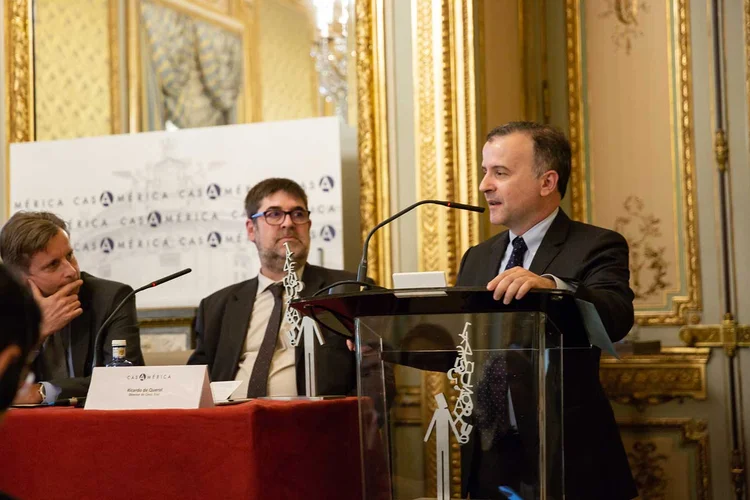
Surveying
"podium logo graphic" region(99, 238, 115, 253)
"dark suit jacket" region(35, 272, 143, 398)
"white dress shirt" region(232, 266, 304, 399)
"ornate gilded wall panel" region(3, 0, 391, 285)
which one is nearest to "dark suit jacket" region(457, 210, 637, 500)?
Result: "white dress shirt" region(232, 266, 304, 399)

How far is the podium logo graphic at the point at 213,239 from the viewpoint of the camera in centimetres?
461

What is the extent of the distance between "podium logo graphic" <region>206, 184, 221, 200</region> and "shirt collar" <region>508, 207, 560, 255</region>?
2240 millimetres

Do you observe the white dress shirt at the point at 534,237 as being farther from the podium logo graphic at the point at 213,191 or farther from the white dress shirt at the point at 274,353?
the podium logo graphic at the point at 213,191

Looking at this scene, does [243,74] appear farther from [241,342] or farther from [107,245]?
[241,342]

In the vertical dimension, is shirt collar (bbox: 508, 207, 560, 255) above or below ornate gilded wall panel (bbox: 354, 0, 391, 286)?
below

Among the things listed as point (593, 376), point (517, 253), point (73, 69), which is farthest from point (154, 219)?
point (593, 376)

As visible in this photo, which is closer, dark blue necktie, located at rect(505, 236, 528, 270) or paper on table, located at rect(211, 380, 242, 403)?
paper on table, located at rect(211, 380, 242, 403)

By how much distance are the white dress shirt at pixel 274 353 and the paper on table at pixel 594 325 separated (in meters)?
1.41

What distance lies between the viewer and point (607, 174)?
14.9 ft

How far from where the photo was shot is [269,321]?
11.3 feet

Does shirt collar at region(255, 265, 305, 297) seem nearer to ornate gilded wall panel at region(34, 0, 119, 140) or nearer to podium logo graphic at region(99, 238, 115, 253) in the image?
podium logo graphic at region(99, 238, 115, 253)

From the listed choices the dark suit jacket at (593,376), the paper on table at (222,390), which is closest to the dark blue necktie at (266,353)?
the paper on table at (222,390)

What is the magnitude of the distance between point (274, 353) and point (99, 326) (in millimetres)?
605

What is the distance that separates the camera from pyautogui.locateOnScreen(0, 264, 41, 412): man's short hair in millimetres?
1046
